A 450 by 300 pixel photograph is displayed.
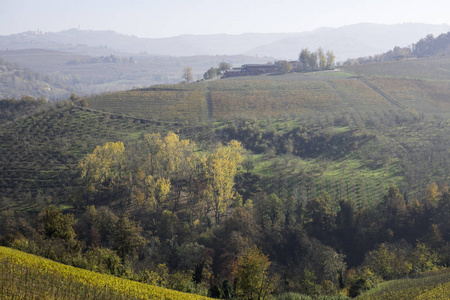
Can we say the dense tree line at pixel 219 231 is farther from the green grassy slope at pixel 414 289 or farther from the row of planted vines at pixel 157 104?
the row of planted vines at pixel 157 104

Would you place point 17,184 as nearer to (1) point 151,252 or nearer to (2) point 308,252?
(1) point 151,252

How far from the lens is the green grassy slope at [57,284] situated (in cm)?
2177

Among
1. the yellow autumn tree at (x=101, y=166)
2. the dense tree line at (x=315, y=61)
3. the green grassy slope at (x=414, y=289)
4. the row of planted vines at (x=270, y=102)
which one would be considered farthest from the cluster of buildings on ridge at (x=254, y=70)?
the green grassy slope at (x=414, y=289)

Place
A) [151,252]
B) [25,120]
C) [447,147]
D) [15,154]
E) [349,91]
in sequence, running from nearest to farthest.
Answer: [151,252] → [15,154] → [447,147] → [25,120] → [349,91]

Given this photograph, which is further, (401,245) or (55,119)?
(55,119)

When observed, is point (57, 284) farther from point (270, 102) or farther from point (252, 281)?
point (270, 102)

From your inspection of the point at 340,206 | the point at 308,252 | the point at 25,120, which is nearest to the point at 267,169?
the point at 340,206

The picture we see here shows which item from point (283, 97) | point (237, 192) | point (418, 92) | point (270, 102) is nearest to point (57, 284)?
point (237, 192)

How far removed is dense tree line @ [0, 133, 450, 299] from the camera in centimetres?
3516

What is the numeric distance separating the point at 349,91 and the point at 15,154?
92973 mm

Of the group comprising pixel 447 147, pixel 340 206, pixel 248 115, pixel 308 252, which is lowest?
pixel 308 252

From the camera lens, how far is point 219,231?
159 ft

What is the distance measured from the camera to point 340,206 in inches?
2094

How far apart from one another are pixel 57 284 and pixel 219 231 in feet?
89.0
